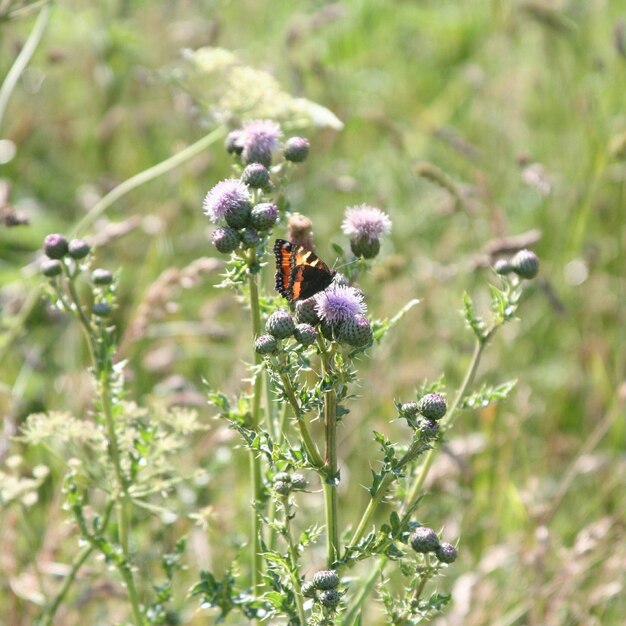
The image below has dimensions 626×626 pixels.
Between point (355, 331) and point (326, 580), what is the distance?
2.01 feet

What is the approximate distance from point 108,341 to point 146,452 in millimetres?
367

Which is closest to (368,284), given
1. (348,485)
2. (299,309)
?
(348,485)

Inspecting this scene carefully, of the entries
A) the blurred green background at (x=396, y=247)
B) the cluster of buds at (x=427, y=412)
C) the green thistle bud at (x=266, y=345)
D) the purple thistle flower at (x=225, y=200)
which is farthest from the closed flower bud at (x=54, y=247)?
the cluster of buds at (x=427, y=412)

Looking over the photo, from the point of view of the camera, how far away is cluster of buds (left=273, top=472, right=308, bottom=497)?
2.38 meters

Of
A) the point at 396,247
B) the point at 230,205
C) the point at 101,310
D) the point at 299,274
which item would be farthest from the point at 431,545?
the point at 396,247

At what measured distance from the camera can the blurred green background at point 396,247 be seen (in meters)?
4.05

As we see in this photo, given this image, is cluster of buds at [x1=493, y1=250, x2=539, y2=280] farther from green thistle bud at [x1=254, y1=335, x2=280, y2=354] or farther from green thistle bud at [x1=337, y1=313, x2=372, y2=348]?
green thistle bud at [x1=254, y1=335, x2=280, y2=354]

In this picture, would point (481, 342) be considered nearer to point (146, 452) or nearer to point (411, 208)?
point (146, 452)

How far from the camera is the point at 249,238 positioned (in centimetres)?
254

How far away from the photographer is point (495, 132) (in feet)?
22.4

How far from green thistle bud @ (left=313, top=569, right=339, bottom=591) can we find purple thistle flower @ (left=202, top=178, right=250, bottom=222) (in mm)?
994

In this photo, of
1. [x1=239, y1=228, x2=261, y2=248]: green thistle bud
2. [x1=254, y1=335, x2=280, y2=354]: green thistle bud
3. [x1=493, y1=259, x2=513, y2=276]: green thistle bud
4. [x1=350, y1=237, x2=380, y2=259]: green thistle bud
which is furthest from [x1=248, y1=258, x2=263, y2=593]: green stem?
[x1=493, y1=259, x2=513, y2=276]: green thistle bud

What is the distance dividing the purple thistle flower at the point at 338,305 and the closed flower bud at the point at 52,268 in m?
0.94

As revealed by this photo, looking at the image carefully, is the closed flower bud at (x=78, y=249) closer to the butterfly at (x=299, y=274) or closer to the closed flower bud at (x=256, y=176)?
the closed flower bud at (x=256, y=176)
